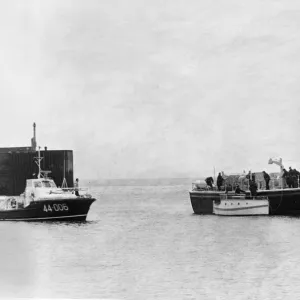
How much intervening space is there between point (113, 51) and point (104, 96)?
0.54 metres

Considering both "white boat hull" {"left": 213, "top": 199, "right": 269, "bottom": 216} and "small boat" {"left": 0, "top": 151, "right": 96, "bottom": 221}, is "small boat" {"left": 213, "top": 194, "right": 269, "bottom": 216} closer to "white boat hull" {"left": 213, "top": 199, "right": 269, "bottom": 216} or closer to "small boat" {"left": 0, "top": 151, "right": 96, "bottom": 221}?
"white boat hull" {"left": 213, "top": 199, "right": 269, "bottom": 216}

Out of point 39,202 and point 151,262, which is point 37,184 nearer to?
point 39,202

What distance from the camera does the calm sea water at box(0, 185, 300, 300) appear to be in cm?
820

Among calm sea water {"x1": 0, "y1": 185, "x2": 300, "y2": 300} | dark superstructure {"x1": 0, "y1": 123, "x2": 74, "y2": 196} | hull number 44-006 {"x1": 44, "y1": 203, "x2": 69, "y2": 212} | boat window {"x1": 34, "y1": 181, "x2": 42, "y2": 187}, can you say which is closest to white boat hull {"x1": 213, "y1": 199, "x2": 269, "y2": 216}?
calm sea water {"x1": 0, "y1": 185, "x2": 300, "y2": 300}

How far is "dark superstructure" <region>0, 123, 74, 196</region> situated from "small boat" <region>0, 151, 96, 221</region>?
0.67 ft

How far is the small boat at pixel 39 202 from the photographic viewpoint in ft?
55.3

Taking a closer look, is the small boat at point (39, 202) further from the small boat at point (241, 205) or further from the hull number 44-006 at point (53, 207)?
the small boat at point (241, 205)

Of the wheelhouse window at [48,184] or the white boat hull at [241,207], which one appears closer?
the wheelhouse window at [48,184]

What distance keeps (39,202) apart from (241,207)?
5047 millimetres

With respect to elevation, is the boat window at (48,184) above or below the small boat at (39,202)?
above

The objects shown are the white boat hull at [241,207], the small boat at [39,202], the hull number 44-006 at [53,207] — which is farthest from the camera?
the white boat hull at [241,207]

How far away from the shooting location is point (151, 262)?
10.5m

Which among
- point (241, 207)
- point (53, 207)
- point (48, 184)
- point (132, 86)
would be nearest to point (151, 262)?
point (132, 86)

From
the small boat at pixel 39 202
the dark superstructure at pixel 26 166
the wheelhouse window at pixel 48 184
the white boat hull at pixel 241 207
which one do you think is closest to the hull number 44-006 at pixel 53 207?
the small boat at pixel 39 202
